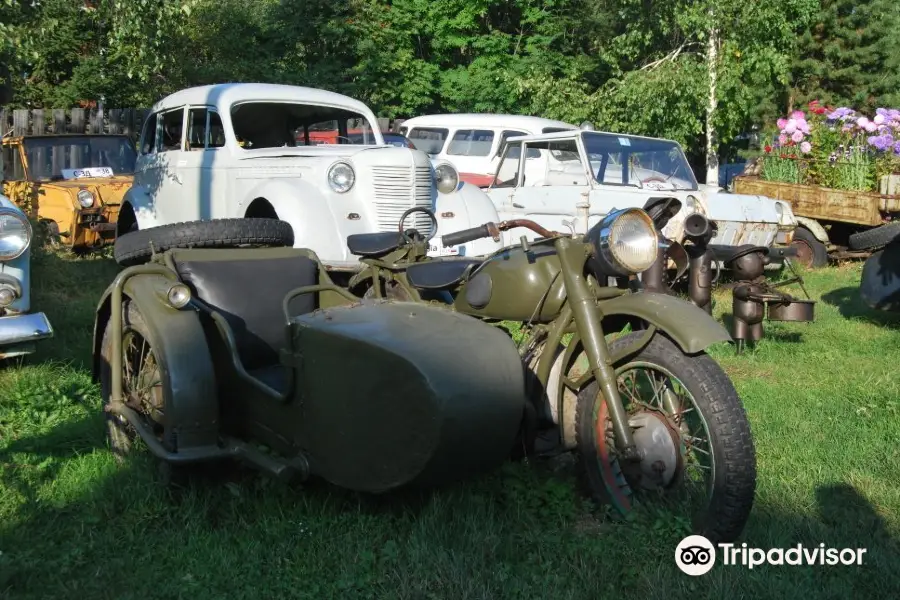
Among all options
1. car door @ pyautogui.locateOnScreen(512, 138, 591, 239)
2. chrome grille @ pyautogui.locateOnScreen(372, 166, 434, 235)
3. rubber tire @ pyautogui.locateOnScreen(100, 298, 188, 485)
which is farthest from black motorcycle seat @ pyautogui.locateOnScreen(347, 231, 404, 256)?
car door @ pyautogui.locateOnScreen(512, 138, 591, 239)

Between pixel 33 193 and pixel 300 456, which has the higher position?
pixel 33 193

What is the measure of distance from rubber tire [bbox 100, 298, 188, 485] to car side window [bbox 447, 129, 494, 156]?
10.0 m

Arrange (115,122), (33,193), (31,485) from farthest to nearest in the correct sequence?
(115,122)
(33,193)
(31,485)

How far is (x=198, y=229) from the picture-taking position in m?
4.19

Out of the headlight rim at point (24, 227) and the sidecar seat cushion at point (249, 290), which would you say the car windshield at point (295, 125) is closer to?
the headlight rim at point (24, 227)

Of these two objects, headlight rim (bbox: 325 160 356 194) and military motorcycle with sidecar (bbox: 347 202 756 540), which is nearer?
military motorcycle with sidecar (bbox: 347 202 756 540)

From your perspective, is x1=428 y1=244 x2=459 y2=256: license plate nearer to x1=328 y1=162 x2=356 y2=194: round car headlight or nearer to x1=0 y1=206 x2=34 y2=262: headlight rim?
x1=328 y1=162 x2=356 y2=194: round car headlight

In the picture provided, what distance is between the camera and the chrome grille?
714cm

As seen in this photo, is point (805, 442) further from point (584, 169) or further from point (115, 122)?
point (115, 122)

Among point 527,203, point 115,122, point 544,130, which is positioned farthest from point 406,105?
point 527,203

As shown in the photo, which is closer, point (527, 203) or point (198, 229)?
point (198, 229)

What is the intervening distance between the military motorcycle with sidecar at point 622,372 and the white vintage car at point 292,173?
2.80 metres

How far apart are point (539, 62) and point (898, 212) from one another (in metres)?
14.2

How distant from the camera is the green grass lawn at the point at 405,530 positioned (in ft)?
9.59
